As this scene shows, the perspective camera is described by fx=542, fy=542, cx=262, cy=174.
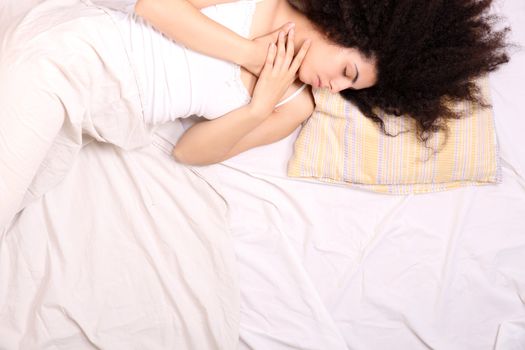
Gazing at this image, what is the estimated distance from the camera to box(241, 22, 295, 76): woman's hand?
133 cm

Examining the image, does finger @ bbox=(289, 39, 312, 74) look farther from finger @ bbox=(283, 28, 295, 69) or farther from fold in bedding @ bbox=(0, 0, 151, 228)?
fold in bedding @ bbox=(0, 0, 151, 228)

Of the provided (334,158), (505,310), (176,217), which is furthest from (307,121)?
(505,310)

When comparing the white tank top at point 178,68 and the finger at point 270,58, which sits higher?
the finger at point 270,58

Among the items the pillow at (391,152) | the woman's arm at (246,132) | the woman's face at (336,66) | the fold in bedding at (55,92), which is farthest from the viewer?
the pillow at (391,152)

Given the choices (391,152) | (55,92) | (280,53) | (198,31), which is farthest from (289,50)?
(55,92)

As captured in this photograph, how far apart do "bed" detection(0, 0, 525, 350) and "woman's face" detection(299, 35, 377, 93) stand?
0.32 m

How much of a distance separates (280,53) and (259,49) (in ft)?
0.18

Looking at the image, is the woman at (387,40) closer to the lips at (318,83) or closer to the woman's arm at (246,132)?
the lips at (318,83)

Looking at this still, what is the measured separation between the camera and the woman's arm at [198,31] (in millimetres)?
1231

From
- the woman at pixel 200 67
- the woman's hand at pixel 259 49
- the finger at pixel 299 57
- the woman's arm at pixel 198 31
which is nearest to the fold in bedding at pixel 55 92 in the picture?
the woman at pixel 200 67

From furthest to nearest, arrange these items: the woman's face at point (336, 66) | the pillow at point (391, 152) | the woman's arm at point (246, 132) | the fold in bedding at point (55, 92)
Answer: the pillow at point (391, 152)
the woman's arm at point (246, 132)
the woman's face at point (336, 66)
the fold in bedding at point (55, 92)

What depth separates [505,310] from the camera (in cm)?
152

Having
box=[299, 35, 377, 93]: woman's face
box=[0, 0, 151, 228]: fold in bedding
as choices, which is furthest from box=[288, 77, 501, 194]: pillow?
box=[0, 0, 151, 228]: fold in bedding

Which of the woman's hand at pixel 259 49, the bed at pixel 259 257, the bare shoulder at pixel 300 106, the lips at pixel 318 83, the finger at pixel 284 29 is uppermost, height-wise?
the finger at pixel 284 29
